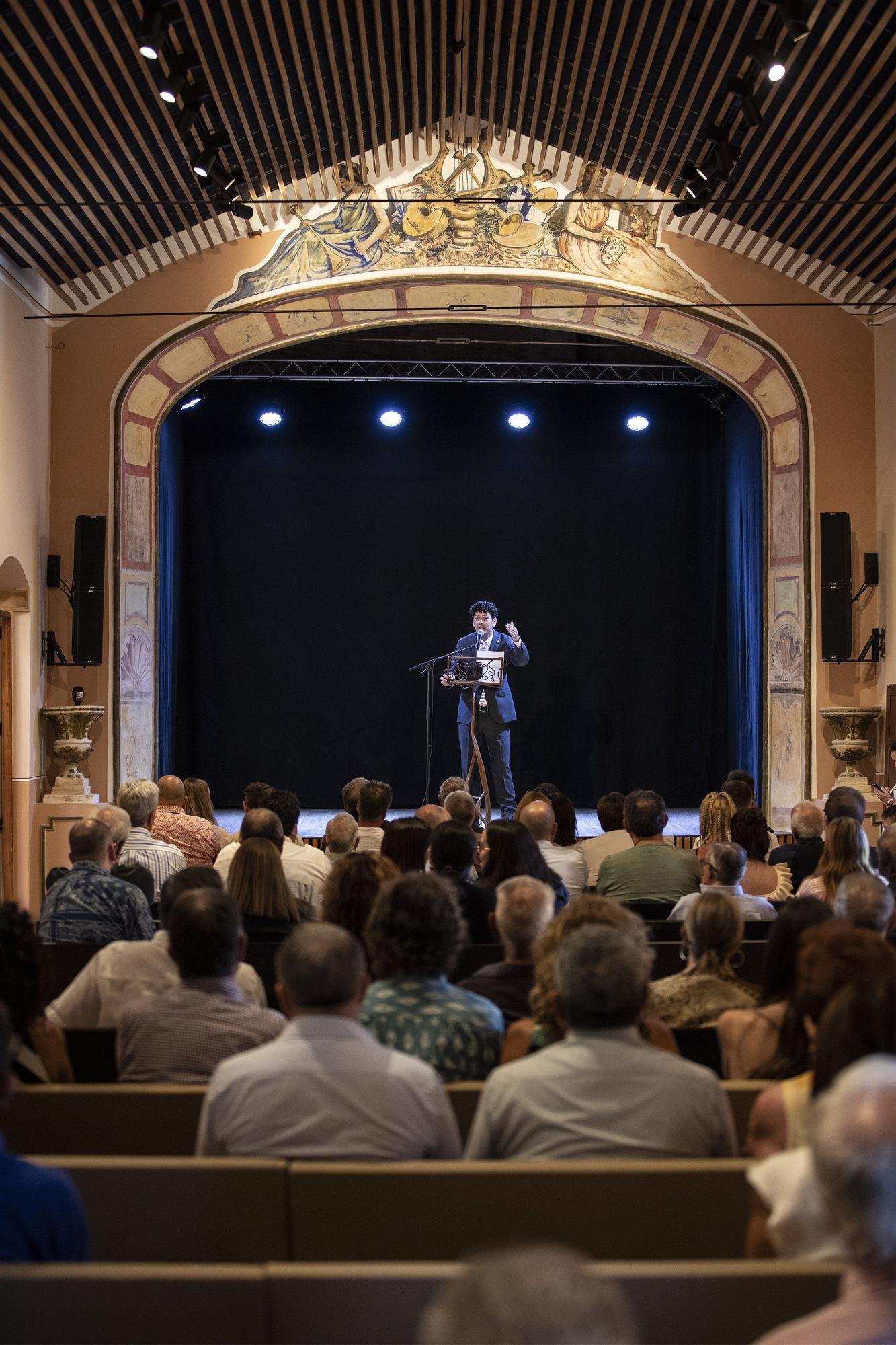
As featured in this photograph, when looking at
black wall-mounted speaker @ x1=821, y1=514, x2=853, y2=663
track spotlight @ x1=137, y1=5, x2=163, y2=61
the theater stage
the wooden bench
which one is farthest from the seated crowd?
the theater stage

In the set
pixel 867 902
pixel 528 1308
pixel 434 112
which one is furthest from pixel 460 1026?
pixel 434 112

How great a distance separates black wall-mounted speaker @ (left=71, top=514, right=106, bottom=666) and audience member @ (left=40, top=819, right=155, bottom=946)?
5258 millimetres

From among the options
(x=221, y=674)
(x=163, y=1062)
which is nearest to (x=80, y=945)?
(x=163, y=1062)

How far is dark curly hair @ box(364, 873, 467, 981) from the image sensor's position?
8.96 ft

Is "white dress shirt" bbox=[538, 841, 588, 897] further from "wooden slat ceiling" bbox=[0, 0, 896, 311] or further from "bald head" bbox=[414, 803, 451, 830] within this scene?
"wooden slat ceiling" bbox=[0, 0, 896, 311]

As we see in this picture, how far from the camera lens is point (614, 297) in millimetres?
9992

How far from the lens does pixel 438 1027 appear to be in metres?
2.68

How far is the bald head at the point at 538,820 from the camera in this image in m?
5.39

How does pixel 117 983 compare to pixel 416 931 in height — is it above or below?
below

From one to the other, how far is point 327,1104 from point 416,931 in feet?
1.89

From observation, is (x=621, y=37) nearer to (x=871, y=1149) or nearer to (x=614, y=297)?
(x=614, y=297)

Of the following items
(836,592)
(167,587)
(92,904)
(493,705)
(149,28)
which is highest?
(149,28)

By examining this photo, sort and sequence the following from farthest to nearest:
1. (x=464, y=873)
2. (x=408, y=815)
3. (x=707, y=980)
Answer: (x=408, y=815), (x=464, y=873), (x=707, y=980)

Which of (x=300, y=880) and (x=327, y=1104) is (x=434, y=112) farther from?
(x=327, y=1104)
